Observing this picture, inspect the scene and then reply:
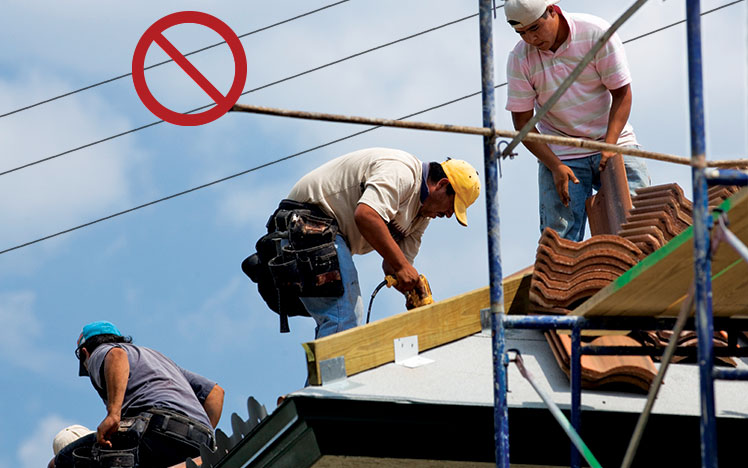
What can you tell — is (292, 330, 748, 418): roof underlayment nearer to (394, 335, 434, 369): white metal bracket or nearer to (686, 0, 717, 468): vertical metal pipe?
(394, 335, 434, 369): white metal bracket

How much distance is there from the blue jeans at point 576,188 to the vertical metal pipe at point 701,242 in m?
3.64

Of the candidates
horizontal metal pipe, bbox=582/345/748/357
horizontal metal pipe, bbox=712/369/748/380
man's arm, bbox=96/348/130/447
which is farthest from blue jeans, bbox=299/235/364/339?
horizontal metal pipe, bbox=712/369/748/380

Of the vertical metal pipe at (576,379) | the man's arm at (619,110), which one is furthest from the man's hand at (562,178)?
the vertical metal pipe at (576,379)

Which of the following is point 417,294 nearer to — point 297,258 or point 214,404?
point 297,258

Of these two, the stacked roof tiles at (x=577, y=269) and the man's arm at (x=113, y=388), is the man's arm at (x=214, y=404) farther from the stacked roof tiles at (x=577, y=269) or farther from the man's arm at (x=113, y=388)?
the stacked roof tiles at (x=577, y=269)

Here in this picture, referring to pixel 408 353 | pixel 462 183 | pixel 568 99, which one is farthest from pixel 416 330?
pixel 568 99

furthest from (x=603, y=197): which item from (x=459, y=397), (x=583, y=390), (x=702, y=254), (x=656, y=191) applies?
(x=702, y=254)

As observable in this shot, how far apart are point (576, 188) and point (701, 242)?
3751 millimetres

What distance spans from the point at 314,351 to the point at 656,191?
107 inches

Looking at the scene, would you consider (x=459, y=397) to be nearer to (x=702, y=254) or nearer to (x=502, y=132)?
(x=502, y=132)

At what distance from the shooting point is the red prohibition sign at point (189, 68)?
358cm

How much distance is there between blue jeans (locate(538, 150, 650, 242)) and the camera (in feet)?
23.5

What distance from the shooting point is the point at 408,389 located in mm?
5258

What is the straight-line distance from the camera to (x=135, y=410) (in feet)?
23.4
